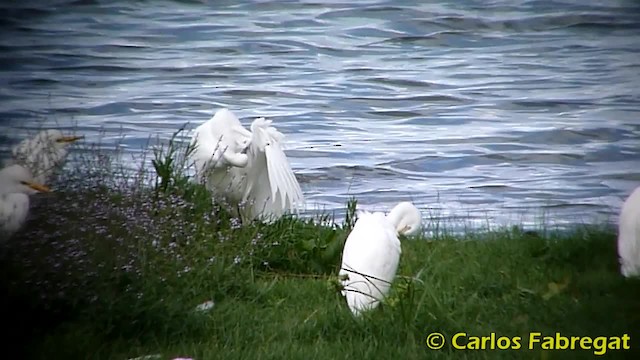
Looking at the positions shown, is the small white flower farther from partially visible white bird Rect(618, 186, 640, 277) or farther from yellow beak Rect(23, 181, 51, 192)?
partially visible white bird Rect(618, 186, 640, 277)

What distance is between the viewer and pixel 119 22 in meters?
3.48

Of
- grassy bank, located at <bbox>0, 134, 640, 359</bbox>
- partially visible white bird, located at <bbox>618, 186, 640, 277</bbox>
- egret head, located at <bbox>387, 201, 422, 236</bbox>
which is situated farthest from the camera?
egret head, located at <bbox>387, 201, 422, 236</bbox>

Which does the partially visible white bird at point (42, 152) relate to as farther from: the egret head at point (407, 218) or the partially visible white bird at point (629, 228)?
the partially visible white bird at point (629, 228)

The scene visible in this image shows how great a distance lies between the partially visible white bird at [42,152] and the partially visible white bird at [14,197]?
0.03 metres

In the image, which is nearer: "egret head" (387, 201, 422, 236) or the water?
the water

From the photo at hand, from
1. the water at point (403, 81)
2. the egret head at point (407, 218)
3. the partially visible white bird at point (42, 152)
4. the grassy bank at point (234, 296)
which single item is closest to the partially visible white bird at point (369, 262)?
the grassy bank at point (234, 296)

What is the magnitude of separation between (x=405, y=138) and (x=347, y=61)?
0.41 meters

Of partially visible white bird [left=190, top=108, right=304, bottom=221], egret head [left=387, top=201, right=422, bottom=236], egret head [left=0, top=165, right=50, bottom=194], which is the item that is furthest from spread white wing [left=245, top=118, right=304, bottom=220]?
egret head [left=0, top=165, right=50, bottom=194]

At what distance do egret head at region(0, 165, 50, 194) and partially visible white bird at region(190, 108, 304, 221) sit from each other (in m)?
0.81

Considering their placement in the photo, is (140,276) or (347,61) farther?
(347,61)

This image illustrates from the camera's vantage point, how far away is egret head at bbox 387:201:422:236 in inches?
155

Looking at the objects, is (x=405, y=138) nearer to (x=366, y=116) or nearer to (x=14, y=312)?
(x=366, y=116)

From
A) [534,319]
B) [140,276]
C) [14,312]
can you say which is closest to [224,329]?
[140,276]

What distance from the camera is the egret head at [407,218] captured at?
3938 mm
